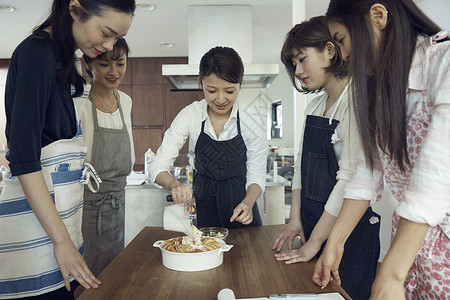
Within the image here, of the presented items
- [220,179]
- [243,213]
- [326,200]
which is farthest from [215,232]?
[220,179]

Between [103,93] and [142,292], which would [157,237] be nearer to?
[142,292]

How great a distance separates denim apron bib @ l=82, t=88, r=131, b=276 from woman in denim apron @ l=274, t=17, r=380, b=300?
0.77 meters

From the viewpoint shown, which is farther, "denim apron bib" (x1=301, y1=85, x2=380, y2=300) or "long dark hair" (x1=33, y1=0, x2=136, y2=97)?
"denim apron bib" (x1=301, y1=85, x2=380, y2=300)

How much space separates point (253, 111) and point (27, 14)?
3.55 m

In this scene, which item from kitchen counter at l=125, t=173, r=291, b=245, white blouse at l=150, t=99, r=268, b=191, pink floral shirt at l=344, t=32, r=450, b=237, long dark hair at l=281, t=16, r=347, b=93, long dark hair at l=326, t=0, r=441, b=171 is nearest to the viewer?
pink floral shirt at l=344, t=32, r=450, b=237

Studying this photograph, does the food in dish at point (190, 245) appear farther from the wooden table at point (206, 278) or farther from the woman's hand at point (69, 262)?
the woman's hand at point (69, 262)

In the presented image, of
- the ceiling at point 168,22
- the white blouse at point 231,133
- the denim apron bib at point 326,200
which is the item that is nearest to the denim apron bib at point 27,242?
the white blouse at point 231,133

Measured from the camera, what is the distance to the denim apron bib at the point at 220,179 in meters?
1.67

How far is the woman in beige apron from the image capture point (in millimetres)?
1498

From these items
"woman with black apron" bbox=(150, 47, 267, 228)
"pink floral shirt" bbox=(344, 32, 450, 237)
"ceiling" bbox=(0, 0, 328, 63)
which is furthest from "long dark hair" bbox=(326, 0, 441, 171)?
"ceiling" bbox=(0, 0, 328, 63)

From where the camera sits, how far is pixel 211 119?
5.54ft

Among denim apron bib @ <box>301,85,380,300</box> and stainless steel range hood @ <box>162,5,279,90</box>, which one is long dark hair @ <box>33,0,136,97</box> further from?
stainless steel range hood @ <box>162,5,279,90</box>

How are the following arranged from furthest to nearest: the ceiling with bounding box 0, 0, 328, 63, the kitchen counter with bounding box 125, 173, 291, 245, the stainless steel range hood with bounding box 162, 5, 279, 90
Result: the ceiling with bounding box 0, 0, 328, 63 → the stainless steel range hood with bounding box 162, 5, 279, 90 → the kitchen counter with bounding box 125, 173, 291, 245

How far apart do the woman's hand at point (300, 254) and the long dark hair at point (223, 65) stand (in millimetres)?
742
